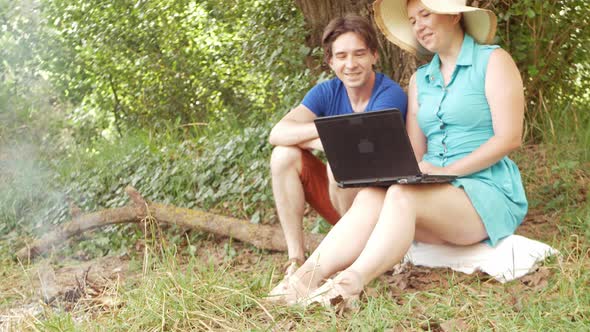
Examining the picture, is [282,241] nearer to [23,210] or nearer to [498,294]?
[498,294]

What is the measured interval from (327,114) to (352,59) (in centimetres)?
36

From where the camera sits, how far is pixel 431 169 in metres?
3.74

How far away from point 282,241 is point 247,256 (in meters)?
0.27

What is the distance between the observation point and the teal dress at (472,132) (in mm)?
3586

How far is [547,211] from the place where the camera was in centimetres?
473

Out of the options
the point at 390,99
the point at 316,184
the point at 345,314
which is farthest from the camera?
the point at 316,184

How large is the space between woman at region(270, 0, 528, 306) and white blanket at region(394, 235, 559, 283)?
0.05m

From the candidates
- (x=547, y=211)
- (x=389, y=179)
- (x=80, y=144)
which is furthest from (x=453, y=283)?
(x=80, y=144)

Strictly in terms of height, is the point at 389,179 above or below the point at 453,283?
above

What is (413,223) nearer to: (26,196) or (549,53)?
(549,53)

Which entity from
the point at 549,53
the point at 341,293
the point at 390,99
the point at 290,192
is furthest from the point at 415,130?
the point at 549,53

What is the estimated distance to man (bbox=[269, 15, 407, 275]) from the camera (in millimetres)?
3920

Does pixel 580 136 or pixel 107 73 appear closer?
pixel 580 136

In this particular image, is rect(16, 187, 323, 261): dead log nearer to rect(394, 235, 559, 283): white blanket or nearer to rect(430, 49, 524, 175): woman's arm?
rect(394, 235, 559, 283): white blanket
